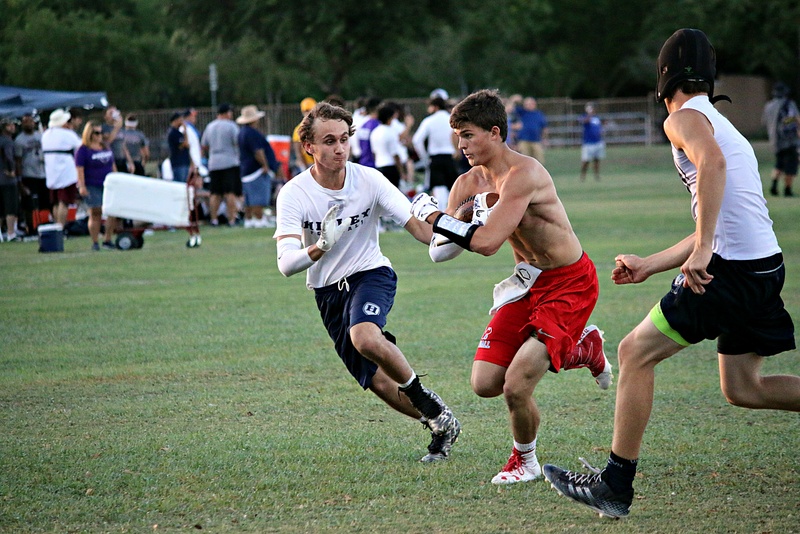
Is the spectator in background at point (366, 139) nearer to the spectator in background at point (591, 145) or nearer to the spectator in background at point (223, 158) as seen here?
the spectator in background at point (223, 158)

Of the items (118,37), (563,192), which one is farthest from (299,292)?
(118,37)

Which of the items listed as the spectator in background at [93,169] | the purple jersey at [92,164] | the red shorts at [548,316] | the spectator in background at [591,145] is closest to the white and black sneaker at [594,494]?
the red shorts at [548,316]

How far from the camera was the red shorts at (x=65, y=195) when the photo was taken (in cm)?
2038

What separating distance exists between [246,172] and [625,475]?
16.8 meters

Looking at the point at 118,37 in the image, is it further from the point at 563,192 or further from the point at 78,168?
the point at 78,168

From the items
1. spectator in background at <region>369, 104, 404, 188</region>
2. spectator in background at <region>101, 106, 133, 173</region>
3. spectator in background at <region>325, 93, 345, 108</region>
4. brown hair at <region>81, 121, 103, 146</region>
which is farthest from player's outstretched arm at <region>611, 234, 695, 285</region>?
spectator in background at <region>101, 106, 133, 173</region>

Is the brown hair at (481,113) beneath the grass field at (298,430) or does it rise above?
above

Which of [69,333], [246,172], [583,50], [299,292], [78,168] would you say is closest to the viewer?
[69,333]

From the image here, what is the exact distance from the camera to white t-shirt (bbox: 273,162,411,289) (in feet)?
20.6

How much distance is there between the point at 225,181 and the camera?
21.0 m

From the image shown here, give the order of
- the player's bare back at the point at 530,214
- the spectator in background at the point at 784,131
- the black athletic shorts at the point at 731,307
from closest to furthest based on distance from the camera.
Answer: the black athletic shorts at the point at 731,307 → the player's bare back at the point at 530,214 → the spectator in background at the point at 784,131

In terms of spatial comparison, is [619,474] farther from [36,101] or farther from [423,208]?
[36,101]

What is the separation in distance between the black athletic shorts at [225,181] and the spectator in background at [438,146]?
12.3 feet

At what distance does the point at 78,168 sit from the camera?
17406 millimetres
